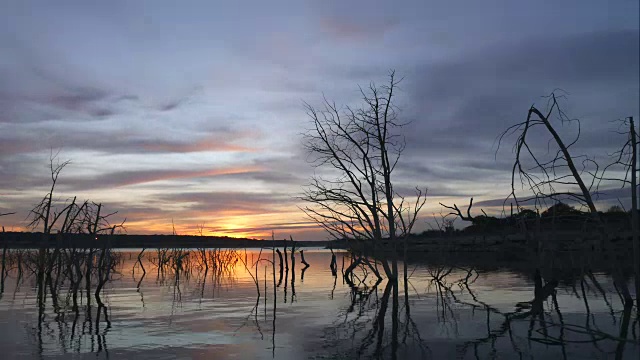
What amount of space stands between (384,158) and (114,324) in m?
13.6

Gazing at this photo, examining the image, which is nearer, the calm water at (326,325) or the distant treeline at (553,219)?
the calm water at (326,325)

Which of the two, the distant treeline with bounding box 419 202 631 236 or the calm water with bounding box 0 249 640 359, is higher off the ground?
the distant treeline with bounding box 419 202 631 236

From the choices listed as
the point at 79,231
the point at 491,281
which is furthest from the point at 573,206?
the point at 79,231

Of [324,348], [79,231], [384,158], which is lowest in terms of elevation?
[324,348]

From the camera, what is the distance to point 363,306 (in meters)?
19.4

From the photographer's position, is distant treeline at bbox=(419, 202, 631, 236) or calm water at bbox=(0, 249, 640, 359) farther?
distant treeline at bbox=(419, 202, 631, 236)

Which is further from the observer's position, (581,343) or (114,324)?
(114,324)

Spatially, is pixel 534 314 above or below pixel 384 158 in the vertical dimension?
below

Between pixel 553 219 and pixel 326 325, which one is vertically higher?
pixel 553 219

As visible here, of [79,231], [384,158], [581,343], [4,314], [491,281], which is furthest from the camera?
[491,281]

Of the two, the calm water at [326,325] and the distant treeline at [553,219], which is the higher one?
the distant treeline at [553,219]

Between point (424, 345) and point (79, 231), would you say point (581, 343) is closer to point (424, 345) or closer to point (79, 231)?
point (424, 345)

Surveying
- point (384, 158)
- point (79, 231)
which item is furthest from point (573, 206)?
point (79, 231)

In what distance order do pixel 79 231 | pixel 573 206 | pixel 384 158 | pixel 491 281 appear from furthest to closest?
pixel 491 281, pixel 384 158, pixel 79 231, pixel 573 206
